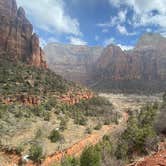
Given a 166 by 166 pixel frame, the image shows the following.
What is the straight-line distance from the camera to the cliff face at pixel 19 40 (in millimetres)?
63406

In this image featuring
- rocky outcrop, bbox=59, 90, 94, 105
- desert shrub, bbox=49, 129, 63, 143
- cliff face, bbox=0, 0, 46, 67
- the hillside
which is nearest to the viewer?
the hillside

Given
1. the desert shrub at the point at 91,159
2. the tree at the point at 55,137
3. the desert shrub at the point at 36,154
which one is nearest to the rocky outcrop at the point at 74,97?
the tree at the point at 55,137

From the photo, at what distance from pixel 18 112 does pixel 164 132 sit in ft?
74.8

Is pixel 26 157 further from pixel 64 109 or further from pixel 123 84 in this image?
pixel 123 84

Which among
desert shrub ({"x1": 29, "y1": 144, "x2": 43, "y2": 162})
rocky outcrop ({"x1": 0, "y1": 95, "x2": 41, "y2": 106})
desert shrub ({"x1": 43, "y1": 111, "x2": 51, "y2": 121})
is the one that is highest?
rocky outcrop ({"x1": 0, "y1": 95, "x2": 41, "y2": 106})

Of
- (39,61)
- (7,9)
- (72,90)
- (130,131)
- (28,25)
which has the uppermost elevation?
(7,9)

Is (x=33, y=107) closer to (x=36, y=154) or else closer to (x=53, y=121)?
Answer: (x=53, y=121)

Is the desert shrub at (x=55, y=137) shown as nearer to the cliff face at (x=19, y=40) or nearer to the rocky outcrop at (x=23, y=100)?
the rocky outcrop at (x=23, y=100)

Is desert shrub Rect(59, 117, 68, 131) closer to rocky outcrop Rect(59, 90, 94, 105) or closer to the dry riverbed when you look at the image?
rocky outcrop Rect(59, 90, 94, 105)

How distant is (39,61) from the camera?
6650 cm

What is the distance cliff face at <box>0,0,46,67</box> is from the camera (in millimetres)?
63406

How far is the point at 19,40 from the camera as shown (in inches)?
2660

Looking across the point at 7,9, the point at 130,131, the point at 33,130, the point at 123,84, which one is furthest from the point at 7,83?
the point at 123,84

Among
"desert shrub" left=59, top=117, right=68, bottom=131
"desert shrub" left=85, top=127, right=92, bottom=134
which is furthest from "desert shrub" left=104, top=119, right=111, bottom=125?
"desert shrub" left=59, top=117, right=68, bottom=131
